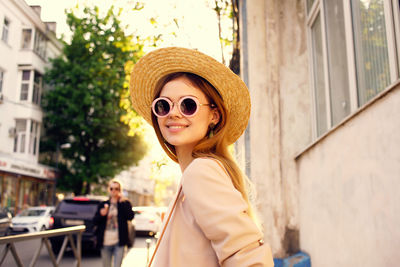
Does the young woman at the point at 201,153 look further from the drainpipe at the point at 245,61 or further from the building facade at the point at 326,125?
the drainpipe at the point at 245,61

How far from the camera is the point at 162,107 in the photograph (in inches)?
70.5

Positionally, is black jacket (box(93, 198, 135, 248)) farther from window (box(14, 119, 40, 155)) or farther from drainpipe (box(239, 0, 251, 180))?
window (box(14, 119, 40, 155))

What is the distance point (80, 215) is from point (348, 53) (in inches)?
344

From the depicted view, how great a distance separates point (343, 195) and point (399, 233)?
1.18 m

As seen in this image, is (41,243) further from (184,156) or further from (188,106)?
(188,106)

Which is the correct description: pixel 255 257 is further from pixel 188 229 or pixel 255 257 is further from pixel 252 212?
pixel 252 212

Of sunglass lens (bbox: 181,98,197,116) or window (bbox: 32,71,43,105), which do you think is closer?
sunglass lens (bbox: 181,98,197,116)

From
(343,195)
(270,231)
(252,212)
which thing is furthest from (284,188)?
(252,212)

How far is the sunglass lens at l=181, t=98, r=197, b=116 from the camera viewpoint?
171cm

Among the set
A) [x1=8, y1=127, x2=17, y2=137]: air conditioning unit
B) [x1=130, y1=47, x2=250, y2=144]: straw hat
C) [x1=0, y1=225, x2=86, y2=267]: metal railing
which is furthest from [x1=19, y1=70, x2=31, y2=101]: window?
[x1=130, y1=47, x2=250, y2=144]: straw hat

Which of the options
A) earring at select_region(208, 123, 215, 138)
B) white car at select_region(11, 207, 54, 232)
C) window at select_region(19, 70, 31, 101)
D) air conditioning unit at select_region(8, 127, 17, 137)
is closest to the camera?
earring at select_region(208, 123, 215, 138)

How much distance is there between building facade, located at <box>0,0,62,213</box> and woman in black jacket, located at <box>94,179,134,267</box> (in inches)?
606

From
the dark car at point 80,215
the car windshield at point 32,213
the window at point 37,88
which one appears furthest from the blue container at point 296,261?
the window at point 37,88

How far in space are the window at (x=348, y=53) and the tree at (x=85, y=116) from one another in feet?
72.9
